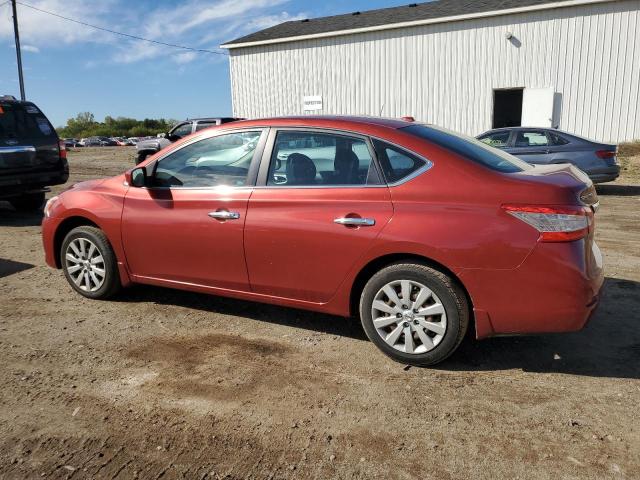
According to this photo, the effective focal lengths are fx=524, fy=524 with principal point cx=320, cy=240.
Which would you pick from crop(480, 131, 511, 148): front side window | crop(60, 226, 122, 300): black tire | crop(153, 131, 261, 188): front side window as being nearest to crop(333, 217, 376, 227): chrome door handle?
crop(153, 131, 261, 188): front side window

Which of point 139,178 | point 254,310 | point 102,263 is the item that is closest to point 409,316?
point 254,310

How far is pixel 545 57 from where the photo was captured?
18.5 m

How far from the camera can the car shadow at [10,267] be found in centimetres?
586

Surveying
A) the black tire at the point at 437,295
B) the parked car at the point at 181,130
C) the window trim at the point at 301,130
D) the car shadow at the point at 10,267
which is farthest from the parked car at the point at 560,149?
the car shadow at the point at 10,267

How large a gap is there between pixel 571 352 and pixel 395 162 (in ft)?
5.97

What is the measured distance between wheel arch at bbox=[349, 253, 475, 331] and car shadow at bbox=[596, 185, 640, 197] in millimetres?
10315

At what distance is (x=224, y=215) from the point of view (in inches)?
156

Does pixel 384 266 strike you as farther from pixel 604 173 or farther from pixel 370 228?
pixel 604 173

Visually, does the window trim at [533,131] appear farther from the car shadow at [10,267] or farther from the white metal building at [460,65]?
the car shadow at [10,267]

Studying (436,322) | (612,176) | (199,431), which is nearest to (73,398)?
(199,431)

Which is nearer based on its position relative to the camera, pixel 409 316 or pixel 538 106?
pixel 409 316

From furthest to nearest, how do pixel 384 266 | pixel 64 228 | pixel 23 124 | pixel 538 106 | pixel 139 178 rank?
pixel 538 106, pixel 23 124, pixel 64 228, pixel 139 178, pixel 384 266

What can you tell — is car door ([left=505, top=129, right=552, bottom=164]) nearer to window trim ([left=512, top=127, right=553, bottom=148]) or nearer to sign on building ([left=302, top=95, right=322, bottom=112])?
window trim ([left=512, top=127, right=553, bottom=148])

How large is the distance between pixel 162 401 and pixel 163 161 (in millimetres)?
2111
